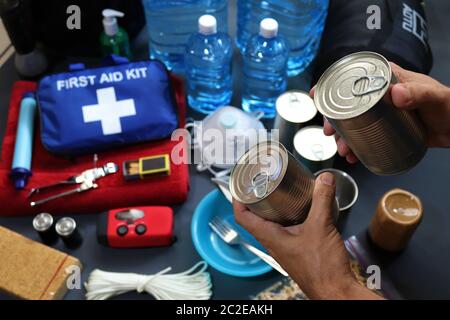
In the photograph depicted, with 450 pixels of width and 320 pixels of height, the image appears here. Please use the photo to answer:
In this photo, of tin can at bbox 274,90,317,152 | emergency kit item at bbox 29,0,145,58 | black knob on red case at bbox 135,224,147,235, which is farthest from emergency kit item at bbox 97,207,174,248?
emergency kit item at bbox 29,0,145,58

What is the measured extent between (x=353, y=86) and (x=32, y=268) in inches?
27.2

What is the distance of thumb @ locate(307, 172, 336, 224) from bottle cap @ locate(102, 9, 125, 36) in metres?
0.72

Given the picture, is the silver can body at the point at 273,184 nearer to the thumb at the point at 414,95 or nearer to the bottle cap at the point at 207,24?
the thumb at the point at 414,95

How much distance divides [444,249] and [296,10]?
0.68m

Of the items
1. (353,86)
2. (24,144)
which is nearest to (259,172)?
(353,86)

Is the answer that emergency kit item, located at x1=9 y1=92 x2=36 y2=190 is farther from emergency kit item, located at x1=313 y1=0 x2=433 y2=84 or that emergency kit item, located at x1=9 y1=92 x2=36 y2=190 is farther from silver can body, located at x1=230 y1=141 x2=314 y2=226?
emergency kit item, located at x1=313 y1=0 x2=433 y2=84

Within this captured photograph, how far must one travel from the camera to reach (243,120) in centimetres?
115

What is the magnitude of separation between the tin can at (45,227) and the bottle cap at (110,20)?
0.48m

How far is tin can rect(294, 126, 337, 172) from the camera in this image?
3.21ft

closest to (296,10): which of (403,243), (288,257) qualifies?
(403,243)

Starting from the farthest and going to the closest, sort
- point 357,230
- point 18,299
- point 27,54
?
point 27,54
point 357,230
point 18,299

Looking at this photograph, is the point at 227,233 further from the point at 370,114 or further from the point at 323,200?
the point at 370,114

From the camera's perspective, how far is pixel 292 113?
104 centimetres

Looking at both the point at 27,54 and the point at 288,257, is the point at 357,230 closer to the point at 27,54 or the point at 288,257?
the point at 288,257
